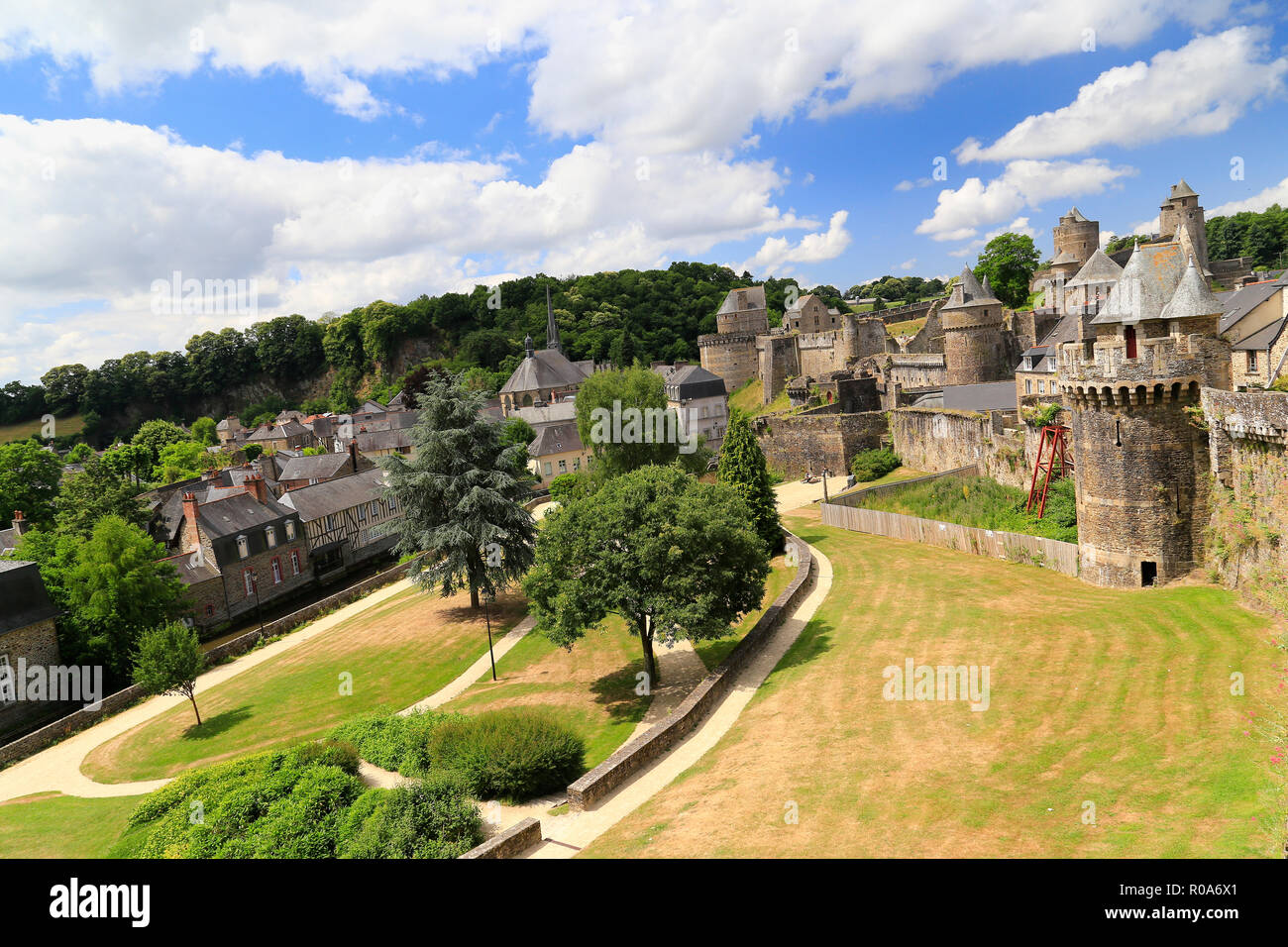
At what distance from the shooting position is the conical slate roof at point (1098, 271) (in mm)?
49375

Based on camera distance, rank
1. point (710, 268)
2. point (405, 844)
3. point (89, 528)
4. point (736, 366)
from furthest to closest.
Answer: point (710, 268)
point (736, 366)
point (89, 528)
point (405, 844)

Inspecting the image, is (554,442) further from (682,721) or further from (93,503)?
(682,721)

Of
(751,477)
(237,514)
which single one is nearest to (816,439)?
(751,477)

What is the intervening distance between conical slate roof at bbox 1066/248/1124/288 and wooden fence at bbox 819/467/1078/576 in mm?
21774

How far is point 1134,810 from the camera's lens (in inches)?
437

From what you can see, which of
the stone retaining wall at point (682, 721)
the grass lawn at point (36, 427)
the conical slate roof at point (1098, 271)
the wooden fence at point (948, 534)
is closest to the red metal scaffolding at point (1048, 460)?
the wooden fence at point (948, 534)

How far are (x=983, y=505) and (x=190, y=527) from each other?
37154mm

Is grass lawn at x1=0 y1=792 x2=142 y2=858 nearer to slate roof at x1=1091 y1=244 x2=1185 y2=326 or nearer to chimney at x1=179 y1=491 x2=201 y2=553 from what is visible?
chimney at x1=179 y1=491 x2=201 y2=553

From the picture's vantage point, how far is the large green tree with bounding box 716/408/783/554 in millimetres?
30891

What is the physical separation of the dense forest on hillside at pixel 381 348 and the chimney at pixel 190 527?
220 ft

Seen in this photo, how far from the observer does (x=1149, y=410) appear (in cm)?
2061

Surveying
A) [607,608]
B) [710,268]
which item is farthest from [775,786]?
[710,268]
